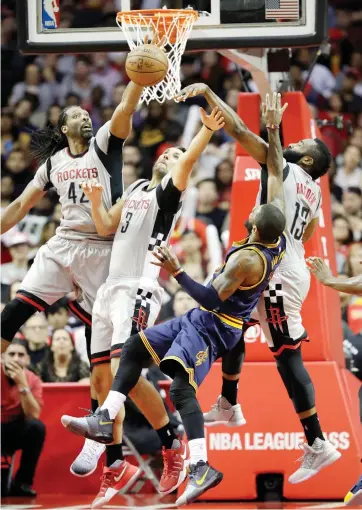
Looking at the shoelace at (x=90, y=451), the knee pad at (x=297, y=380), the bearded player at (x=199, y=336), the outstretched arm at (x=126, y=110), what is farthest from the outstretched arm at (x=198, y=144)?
the shoelace at (x=90, y=451)

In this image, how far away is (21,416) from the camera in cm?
923

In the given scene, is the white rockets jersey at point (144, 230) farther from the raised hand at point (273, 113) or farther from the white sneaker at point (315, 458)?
the white sneaker at point (315, 458)

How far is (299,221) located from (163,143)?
238 inches

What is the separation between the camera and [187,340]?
6895 millimetres

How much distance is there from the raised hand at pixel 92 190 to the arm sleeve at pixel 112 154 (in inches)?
11.6

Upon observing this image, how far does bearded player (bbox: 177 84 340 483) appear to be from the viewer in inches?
293

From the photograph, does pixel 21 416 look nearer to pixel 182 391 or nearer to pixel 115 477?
pixel 115 477

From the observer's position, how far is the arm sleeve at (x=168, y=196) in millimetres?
7477

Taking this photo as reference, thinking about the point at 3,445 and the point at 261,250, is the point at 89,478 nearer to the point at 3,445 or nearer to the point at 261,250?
the point at 3,445

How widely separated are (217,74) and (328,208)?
5466mm

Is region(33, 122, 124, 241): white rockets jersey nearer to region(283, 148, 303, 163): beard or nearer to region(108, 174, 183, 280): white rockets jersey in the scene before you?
region(108, 174, 183, 280): white rockets jersey

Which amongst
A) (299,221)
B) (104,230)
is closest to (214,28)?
(299,221)

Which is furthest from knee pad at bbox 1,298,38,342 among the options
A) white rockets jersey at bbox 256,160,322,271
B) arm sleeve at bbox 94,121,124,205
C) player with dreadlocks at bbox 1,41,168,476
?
white rockets jersey at bbox 256,160,322,271

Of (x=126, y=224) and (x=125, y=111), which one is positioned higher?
(x=125, y=111)
